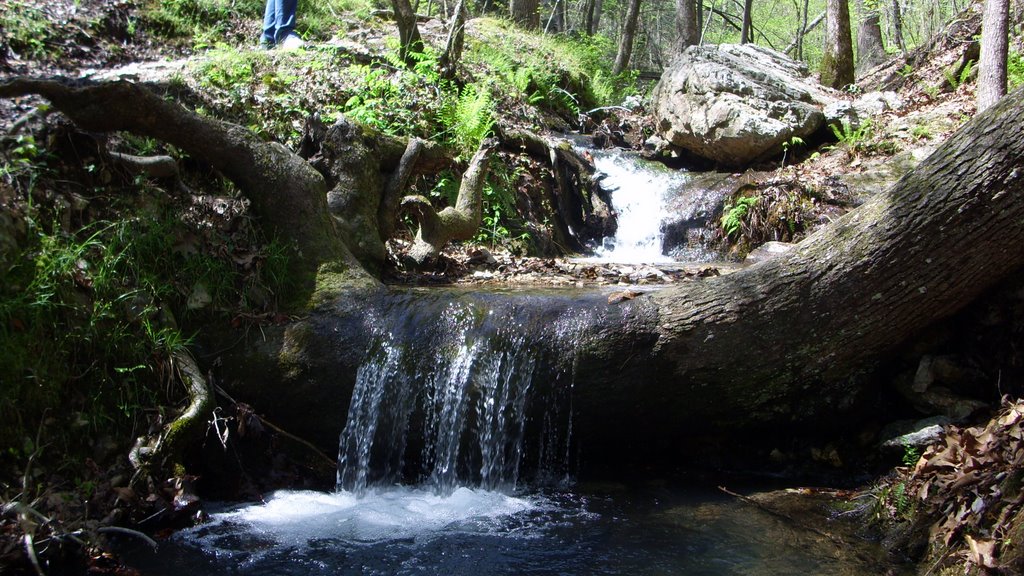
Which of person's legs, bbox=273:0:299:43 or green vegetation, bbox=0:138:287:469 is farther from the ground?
person's legs, bbox=273:0:299:43

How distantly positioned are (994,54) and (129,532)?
37.1 feet

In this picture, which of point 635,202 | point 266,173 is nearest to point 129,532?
point 266,173

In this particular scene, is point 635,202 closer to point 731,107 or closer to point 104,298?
point 731,107

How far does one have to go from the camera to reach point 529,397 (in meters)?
5.06

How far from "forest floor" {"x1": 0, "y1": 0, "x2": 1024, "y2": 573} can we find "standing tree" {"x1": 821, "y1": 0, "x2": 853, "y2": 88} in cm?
59

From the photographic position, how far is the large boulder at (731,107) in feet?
38.9

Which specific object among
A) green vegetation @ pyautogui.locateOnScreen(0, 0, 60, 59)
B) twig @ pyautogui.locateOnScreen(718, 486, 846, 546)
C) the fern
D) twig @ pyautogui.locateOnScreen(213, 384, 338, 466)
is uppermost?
green vegetation @ pyautogui.locateOnScreen(0, 0, 60, 59)

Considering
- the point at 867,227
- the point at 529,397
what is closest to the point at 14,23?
the point at 529,397

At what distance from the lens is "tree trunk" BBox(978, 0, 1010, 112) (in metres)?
9.52

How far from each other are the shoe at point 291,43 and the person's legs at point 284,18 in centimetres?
18

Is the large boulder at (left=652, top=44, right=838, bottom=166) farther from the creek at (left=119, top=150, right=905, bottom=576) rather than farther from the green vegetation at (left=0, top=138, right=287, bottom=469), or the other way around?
the green vegetation at (left=0, top=138, right=287, bottom=469)

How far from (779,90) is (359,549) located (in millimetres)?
11206

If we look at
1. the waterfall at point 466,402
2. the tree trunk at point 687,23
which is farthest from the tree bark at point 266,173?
the tree trunk at point 687,23

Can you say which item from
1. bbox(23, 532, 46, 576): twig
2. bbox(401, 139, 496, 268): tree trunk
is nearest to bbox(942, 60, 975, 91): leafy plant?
bbox(401, 139, 496, 268): tree trunk
